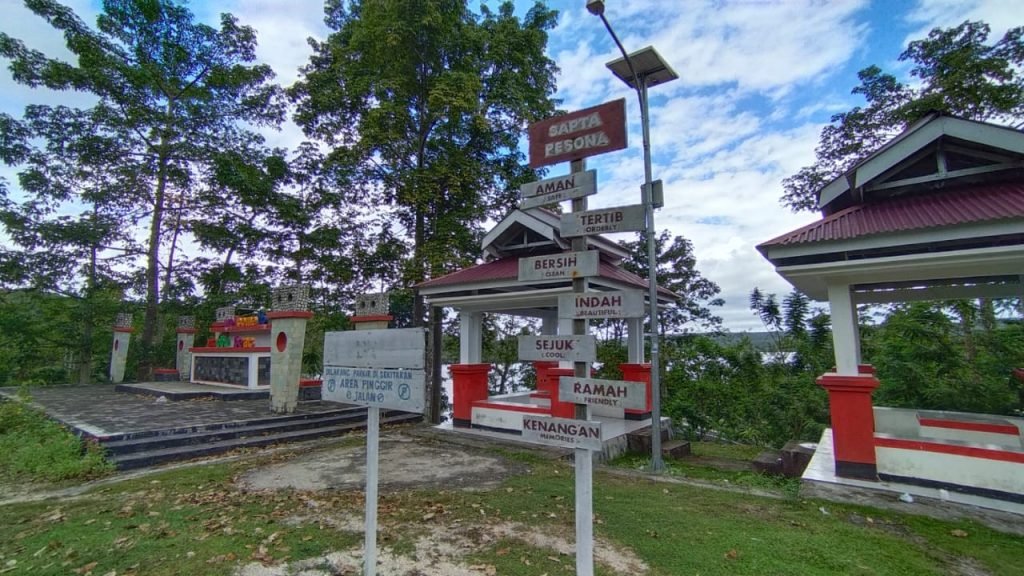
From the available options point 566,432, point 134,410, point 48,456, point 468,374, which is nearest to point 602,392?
point 566,432

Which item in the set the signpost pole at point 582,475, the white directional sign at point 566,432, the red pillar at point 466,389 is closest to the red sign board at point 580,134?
the signpost pole at point 582,475

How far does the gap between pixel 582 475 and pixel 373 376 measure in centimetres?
170

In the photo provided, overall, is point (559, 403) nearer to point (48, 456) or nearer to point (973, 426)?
point (973, 426)

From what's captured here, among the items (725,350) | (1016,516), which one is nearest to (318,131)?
(725,350)

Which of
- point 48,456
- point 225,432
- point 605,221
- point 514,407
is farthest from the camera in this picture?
point 514,407

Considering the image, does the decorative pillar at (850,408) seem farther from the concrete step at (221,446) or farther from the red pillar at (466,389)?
the concrete step at (221,446)

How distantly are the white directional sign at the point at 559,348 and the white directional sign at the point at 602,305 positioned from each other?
0.58 feet

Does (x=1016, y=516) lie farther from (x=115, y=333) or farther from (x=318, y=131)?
(x=115, y=333)

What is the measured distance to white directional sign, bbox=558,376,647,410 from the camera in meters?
2.87

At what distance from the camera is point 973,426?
6.82m

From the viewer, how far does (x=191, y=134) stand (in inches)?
650

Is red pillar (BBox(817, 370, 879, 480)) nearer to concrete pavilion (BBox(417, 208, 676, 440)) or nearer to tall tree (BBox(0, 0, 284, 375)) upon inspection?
concrete pavilion (BBox(417, 208, 676, 440))

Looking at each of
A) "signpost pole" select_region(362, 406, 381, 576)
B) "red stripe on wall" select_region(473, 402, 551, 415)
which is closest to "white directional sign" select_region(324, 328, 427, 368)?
"signpost pole" select_region(362, 406, 381, 576)

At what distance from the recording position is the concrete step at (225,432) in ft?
22.8
